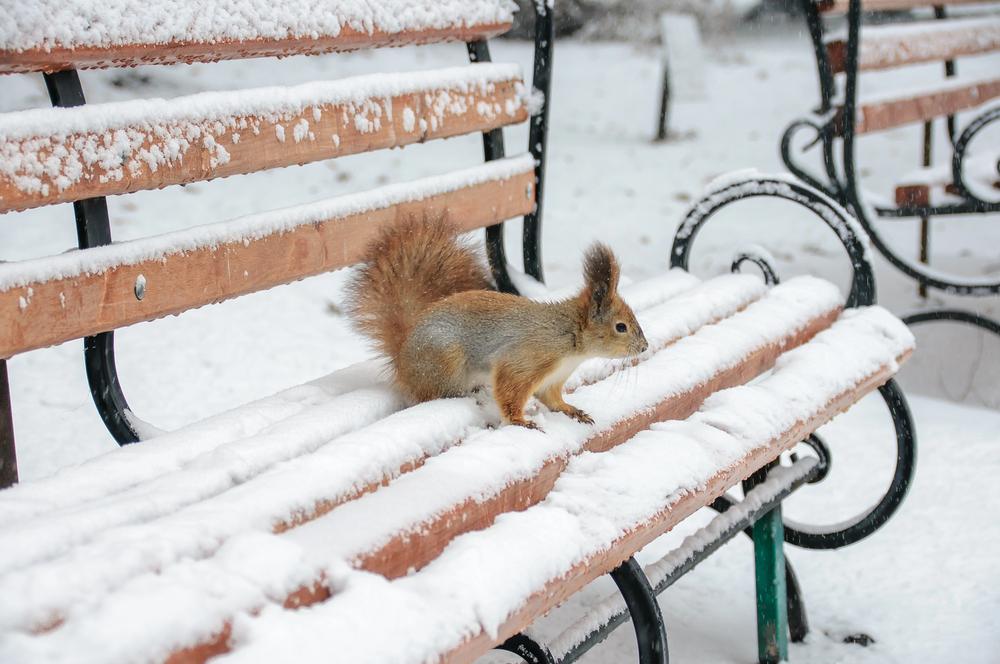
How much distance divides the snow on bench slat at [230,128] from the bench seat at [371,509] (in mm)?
461

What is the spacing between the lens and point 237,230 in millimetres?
2180

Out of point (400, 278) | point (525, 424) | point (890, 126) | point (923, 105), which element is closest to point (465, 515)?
point (525, 424)

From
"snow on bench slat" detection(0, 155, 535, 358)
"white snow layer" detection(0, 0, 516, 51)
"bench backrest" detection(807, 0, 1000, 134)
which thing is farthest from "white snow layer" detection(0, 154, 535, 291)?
"bench backrest" detection(807, 0, 1000, 134)

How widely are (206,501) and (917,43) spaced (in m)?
3.97

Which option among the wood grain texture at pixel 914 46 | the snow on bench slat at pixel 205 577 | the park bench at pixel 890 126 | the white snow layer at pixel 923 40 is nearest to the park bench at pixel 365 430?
the snow on bench slat at pixel 205 577

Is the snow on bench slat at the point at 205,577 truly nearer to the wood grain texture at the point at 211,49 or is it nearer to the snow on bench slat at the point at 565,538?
the snow on bench slat at the point at 565,538

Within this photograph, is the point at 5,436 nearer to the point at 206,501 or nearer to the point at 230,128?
the point at 230,128

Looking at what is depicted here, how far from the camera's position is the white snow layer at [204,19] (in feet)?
5.94

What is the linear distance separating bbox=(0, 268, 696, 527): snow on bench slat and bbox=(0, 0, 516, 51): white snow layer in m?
0.65

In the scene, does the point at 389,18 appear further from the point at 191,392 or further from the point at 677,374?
the point at 191,392

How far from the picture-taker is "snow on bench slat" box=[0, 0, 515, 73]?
182 cm

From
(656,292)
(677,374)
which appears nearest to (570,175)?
(656,292)

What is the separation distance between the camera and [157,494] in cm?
145

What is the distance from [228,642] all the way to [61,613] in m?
0.16
